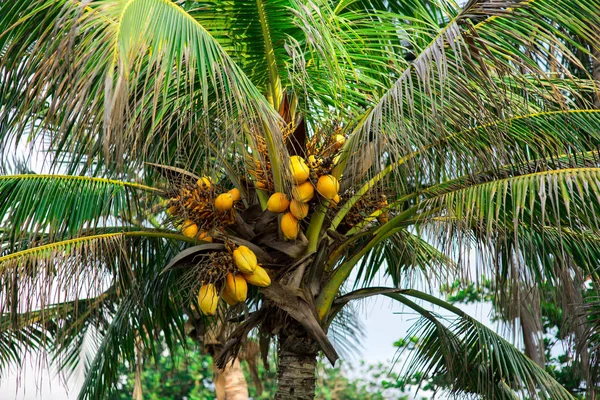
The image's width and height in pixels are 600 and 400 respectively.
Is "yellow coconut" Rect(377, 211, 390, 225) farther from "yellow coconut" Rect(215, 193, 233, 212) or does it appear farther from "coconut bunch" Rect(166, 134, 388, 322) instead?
"yellow coconut" Rect(215, 193, 233, 212)

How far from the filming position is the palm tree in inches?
138

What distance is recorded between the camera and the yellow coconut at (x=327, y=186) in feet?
13.3

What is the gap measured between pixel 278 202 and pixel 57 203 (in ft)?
5.24

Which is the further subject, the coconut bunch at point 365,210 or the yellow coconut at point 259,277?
the coconut bunch at point 365,210

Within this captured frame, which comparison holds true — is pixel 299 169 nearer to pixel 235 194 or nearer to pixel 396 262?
pixel 235 194

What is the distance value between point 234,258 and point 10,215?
5.41 feet

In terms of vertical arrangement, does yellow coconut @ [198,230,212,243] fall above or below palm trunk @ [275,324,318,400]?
above

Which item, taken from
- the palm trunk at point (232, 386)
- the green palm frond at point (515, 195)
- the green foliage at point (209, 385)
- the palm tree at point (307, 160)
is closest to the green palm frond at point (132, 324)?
the palm tree at point (307, 160)

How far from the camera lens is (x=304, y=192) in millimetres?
4074

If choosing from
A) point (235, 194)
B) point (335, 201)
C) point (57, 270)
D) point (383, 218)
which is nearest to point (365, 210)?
point (383, 218)

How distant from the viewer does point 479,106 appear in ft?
12.1

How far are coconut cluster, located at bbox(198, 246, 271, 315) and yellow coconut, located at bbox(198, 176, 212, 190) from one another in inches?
15.4

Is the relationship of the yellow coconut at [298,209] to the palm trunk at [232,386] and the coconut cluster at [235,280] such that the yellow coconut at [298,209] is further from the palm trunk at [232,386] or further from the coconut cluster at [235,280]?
the palm trunk at [232,386]

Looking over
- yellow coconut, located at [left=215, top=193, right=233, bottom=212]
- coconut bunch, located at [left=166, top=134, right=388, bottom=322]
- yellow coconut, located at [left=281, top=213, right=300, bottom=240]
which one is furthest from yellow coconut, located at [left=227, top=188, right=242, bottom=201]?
yellow coconut, located at [left=281, top=213, right=300, bottom=240]
